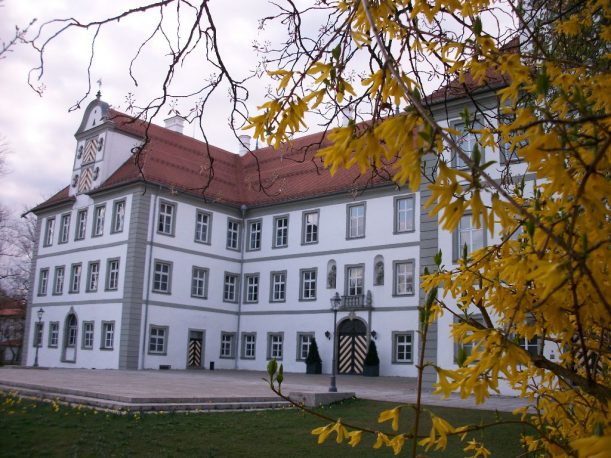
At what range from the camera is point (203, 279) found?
30266mm

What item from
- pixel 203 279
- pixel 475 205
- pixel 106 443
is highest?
pixel 203 279

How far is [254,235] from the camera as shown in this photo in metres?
31.9

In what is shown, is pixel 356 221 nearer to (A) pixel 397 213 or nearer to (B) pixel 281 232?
(A) pixel 397 213

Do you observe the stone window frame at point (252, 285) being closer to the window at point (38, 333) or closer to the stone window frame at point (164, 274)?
the stone window frame at point (164, 274)

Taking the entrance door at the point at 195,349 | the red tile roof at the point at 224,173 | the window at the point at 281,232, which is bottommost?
Answer: the entrance door at the point at 195,349

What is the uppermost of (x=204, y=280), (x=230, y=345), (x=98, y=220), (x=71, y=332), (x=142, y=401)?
(x=98, y=220)

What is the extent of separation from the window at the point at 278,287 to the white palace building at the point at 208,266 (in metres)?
0.07

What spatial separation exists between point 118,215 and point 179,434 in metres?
21.0

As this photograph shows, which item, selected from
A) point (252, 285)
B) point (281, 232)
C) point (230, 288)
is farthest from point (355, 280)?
point (230, 288)

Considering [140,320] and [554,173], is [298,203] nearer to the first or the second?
[140,320]

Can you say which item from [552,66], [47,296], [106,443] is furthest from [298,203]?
[552,66]

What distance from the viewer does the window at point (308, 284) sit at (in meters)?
28.7

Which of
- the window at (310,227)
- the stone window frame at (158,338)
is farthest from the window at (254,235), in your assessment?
the stone window frame at (158,338)

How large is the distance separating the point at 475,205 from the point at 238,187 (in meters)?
32.3
